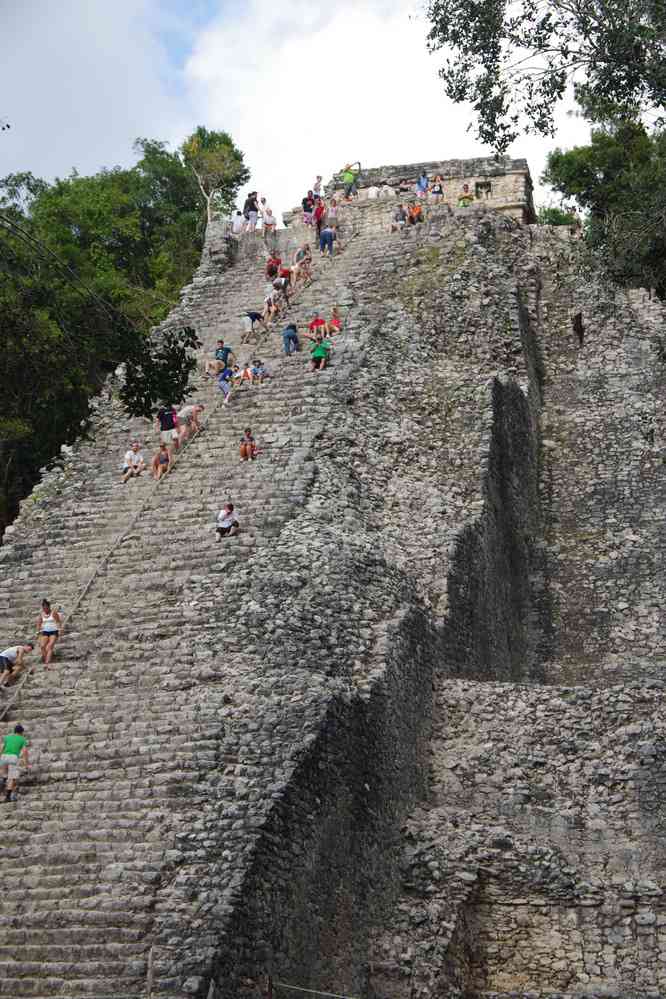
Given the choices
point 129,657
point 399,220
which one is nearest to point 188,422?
point 129,657

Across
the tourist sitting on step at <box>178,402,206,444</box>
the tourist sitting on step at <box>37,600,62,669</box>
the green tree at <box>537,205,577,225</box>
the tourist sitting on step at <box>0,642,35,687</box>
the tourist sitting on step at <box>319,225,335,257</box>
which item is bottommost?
the tourist sitting on step at <box>0,642,35,687</box>

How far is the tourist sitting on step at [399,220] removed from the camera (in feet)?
98.2

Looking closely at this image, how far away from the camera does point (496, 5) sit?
1922cm

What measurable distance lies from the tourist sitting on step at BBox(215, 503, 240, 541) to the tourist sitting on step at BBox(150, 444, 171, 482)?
2.47 m

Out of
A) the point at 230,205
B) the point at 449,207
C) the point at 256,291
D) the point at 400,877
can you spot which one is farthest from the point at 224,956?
the point at 230,205

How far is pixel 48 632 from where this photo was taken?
19312 mm

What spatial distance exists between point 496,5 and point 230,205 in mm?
21997

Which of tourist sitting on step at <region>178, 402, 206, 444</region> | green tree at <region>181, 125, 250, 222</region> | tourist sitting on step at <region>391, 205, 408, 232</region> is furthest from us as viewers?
green tree at <region>181, 125, 250, 222</region>

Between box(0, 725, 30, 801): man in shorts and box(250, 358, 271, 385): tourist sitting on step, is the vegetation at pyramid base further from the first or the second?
box(0, 725, 30, 801): man in shorts

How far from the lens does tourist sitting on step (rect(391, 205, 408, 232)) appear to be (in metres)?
29.9

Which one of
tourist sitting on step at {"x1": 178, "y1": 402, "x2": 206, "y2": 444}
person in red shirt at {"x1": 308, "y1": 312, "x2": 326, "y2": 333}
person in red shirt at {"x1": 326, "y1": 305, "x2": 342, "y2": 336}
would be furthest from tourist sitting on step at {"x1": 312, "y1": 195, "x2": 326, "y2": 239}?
tourist sitting on step at {"x1": 178, "y1": 402, "x2": 206, "y2": 444}

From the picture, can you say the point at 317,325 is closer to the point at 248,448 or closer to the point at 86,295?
the point at 248,448

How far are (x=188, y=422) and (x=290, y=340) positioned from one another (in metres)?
2.66

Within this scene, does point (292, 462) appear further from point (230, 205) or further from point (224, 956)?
point (230, 205)
